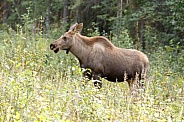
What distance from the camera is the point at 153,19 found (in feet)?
72.4

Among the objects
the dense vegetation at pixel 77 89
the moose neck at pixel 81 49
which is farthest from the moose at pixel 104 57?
the dense vegetation at pixel 77 89

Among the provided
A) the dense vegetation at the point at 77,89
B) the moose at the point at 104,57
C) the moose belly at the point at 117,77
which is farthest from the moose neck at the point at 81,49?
the moose belly at the point at 117,77

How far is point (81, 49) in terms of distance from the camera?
35.8 feet

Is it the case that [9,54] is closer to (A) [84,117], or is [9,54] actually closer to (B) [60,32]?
(A) [84,117]

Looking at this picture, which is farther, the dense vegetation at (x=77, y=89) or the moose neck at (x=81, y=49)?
the moose neck at (x=81, y=49)

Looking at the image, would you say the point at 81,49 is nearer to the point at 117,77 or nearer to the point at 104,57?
the point at 104,57

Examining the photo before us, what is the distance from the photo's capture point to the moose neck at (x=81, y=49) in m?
10.8

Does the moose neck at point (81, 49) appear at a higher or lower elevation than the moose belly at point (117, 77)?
higher

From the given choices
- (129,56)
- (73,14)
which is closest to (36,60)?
(129,56)

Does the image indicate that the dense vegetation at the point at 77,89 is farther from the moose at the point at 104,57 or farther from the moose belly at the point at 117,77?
the moose at the point at 104,57

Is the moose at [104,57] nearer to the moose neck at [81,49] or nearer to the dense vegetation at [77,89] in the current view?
the moose neck at [81,49]

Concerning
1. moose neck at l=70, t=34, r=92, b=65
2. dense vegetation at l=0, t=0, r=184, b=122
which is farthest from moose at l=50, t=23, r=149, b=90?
dense vegetation at l=0, t=0, r=184, b=122

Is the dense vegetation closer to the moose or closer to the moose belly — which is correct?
the moose belly

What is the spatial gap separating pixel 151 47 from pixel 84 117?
48.5 ft
